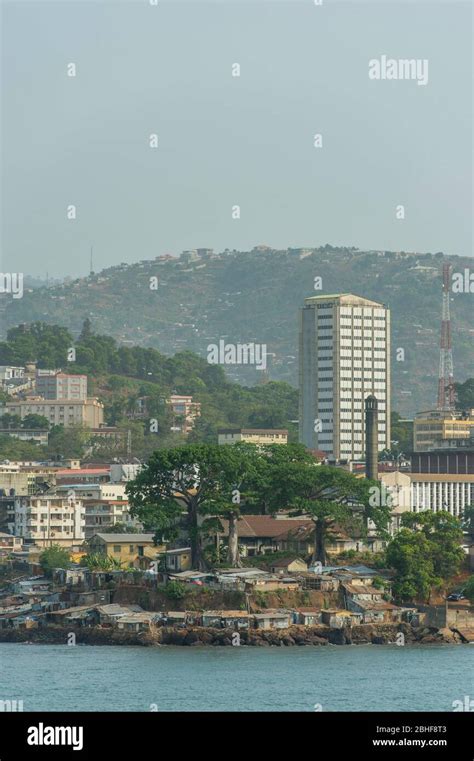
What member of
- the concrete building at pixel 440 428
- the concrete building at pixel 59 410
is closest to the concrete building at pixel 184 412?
the concrete building at pixel 59 410

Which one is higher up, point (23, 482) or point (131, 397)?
point (131, 397)

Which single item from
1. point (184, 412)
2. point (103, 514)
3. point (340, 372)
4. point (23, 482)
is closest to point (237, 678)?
point (103, 514)

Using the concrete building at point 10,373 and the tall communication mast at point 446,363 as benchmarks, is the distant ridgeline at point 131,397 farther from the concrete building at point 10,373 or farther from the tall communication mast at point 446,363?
the tall communication mast at point 446,363

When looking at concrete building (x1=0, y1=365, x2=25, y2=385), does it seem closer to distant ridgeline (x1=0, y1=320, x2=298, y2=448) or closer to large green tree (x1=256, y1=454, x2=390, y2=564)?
distant ridgeline (x1=0, y1=320, x2=298, y2=448)

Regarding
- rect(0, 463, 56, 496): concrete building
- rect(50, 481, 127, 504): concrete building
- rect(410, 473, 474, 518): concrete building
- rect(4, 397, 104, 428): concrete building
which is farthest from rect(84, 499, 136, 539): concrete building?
rect(4, 397, 104, 428): concrete building
